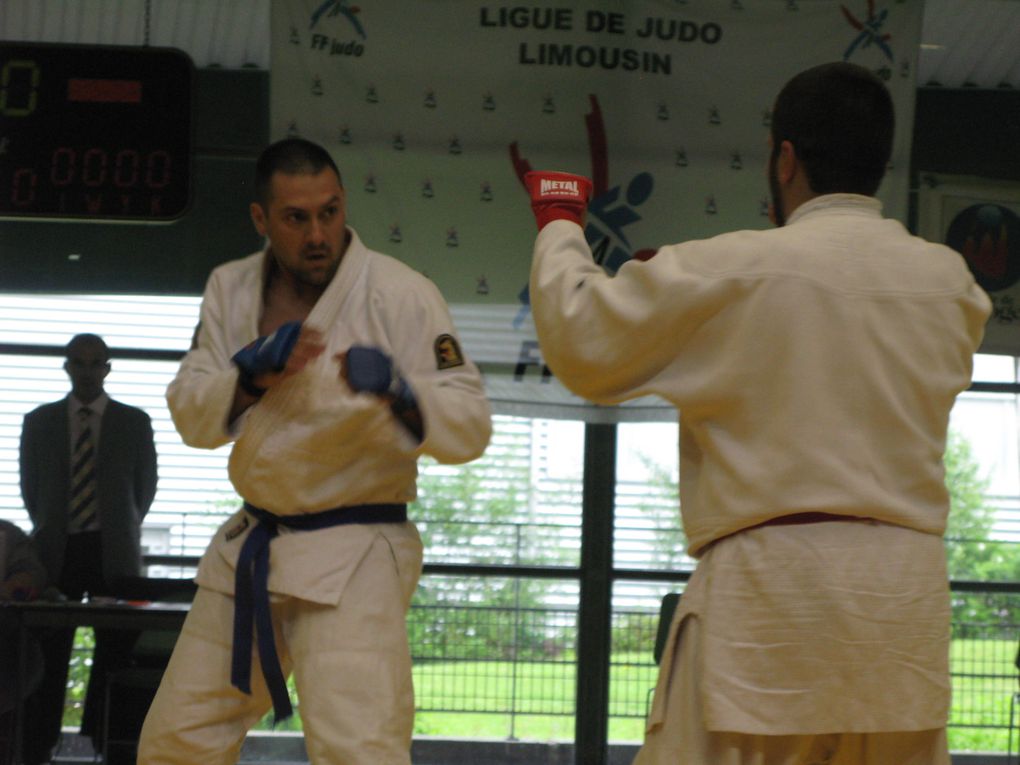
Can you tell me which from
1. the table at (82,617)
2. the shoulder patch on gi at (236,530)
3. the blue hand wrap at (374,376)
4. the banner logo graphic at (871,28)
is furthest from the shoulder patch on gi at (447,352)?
the banner logo graphic at (871,28)

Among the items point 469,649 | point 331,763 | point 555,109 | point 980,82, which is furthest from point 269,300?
point 980,82

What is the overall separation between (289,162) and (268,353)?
22.1 inches

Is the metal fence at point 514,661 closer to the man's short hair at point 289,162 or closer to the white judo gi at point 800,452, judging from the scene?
the man's short hair at point 289,162

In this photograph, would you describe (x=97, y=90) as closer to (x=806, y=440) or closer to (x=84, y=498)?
(x=84, y=498)

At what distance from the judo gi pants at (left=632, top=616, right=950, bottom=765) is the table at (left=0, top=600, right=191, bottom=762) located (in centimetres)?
273

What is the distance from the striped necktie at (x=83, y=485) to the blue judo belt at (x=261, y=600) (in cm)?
241

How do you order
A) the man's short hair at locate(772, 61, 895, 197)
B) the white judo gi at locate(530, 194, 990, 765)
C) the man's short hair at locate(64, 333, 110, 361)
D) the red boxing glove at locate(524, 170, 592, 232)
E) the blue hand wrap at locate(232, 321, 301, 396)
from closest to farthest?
the white judo gi at locate(530, 194, 990, 765)
the man's short hair at locate(772, 61, 895, 197)
the red boxing glove at locate(524, 170, 592, 232)
the blue hand wrap at locate(232, 321, 301, 396)
the man's short hair at locate(64, 333, 110, 361)

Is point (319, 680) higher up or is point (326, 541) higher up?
point (326, 541)

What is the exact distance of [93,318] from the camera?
203 inches

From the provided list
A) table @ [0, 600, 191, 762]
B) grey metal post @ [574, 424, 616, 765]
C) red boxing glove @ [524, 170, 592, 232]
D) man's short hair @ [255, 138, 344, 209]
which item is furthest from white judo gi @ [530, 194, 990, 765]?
grey metal post @ [574, 424, 616, 765]

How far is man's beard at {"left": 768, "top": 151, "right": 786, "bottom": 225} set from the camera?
2076mm

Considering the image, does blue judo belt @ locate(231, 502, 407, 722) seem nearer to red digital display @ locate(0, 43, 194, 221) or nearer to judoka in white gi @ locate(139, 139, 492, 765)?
judoka in white gi @ locate(139, 139, 492, 765)

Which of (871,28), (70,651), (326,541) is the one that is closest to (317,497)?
(326,541)

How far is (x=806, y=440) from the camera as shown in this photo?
190 cm
